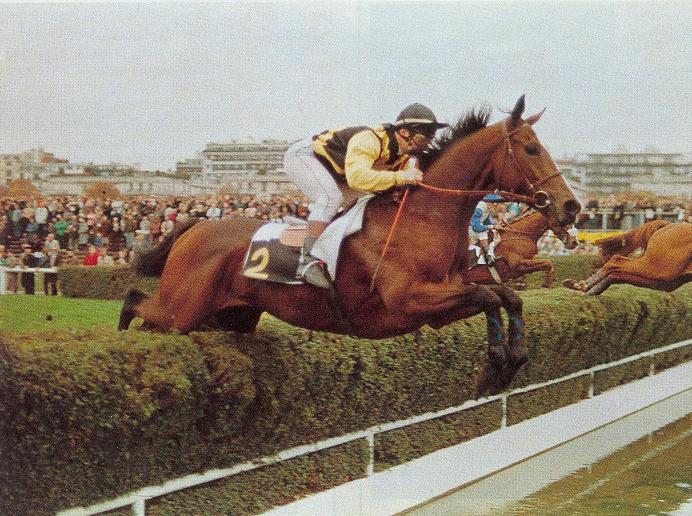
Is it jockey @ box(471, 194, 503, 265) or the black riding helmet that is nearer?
the black riding helmet

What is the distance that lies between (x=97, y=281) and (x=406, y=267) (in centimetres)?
130

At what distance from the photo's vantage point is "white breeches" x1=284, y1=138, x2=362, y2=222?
14.3 feet

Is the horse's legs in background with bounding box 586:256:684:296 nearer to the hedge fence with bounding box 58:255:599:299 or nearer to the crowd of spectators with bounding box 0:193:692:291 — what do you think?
the crowd of spectators with bounding box 0:193:692:291

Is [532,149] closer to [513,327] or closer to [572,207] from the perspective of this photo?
[572,207]

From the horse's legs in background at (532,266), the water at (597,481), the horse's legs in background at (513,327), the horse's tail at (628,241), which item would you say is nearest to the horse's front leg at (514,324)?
the horse's legs in background at (513,327)

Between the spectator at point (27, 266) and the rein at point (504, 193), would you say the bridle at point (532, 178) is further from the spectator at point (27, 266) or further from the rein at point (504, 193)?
the spectator at point (27, 266)

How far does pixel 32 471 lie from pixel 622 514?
3.03m

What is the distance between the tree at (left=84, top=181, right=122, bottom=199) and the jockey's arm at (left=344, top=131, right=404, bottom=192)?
3.33 ft

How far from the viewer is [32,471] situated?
10.8ft

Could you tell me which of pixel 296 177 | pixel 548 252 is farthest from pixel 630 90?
pixel 296 177

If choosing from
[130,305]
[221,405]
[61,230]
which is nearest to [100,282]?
[130,305]

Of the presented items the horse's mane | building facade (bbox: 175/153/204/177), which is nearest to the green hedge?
building facade (bbox: 175/153/204/177)

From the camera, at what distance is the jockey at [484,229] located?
555 centimetres

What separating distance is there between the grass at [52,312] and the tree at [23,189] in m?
0.38
